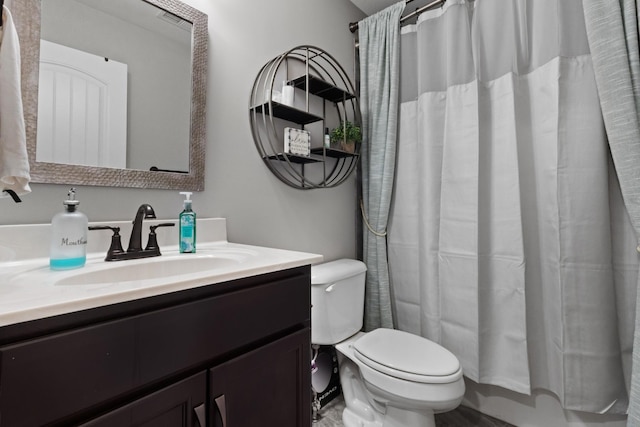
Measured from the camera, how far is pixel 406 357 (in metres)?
1.25

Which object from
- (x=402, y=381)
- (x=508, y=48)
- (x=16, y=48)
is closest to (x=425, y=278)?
(x=402, y=381)

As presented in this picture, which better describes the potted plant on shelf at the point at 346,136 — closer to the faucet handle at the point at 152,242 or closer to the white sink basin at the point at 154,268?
the white sink basin at the point at 154,268

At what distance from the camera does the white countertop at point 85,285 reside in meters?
0.46

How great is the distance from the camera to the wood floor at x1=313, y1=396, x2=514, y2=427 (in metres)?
1.48

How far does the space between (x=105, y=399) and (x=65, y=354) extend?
110mm

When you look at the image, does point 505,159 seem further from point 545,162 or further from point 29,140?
point 29,140

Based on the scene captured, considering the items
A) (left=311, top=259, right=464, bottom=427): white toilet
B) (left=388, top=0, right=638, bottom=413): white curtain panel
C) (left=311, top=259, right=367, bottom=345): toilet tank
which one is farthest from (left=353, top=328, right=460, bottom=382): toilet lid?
(left=388, top=0, right=638, bottom=413): white curtain panel

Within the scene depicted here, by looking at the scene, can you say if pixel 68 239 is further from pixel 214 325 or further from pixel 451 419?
pixel 451 419

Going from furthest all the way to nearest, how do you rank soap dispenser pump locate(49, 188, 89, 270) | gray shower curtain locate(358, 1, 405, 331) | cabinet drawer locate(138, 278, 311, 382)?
gray shower curtain locate(358, 1, 405, 331) → soap dispenser pump locate(49, 188, 89, 270) → cabinet drawer locate(138, 278, 311, 382)

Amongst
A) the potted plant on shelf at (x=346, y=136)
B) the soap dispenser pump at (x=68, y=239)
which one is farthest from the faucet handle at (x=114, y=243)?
the potted plant on shelf at (x=346, y=136)

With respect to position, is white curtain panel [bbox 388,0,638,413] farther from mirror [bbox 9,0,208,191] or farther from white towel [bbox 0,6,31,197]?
white towel [bbox 0,6,31,197]

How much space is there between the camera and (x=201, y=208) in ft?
3.85

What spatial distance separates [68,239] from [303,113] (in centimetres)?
103

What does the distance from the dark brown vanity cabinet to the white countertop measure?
29mm
